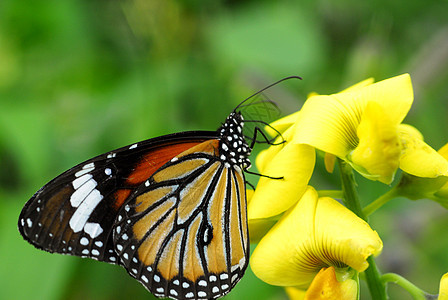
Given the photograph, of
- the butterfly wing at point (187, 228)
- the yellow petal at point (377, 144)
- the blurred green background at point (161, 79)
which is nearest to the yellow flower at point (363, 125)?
the yellow petal at point (377, 144)

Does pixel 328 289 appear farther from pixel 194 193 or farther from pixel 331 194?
pixel 194 193

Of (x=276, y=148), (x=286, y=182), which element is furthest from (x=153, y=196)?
(x=286, y=182)

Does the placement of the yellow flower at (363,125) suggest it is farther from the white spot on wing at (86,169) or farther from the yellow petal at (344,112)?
the white spot on wing at (86,169)

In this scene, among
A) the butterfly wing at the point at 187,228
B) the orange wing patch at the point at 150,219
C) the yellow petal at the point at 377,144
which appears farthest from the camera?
the orange wing patch at the point at 150,219

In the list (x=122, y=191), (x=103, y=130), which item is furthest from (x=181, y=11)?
(x=122, y=191)

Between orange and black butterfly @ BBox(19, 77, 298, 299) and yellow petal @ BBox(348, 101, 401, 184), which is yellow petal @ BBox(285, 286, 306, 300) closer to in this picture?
orange and black butterfly @ BBox(19, 77, 298, 299)
